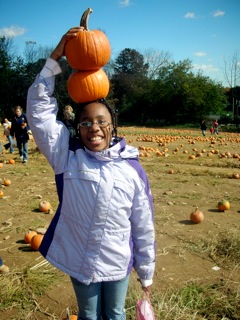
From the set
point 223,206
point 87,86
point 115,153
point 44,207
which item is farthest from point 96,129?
point 223,206

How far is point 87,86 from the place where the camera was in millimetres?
2289

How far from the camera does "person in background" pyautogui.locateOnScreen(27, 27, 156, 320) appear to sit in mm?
2014

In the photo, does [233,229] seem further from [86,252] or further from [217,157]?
[217,157]

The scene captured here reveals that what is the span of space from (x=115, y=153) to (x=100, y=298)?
1.06 m

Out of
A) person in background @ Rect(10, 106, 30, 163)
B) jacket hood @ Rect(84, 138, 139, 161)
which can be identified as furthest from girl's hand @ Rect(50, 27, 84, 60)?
person in background @ Rect(10, 106, 30, 163)

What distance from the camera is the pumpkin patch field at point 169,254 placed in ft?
9.59

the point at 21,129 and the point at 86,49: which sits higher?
the point at 86,49

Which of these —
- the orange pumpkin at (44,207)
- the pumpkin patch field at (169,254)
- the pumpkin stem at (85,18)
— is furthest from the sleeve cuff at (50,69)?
the orange pumpkin at (44,207)

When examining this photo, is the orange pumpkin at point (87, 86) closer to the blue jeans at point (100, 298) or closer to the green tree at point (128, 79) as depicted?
the blue jeans at point (100, 298)


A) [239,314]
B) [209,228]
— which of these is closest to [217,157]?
[209,228]

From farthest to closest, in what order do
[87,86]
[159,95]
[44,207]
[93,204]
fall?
[159,95] → [44,207] → [87,86] → [93,204]

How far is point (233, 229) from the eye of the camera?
4711 mm

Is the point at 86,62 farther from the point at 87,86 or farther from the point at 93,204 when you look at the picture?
the point at 93,204

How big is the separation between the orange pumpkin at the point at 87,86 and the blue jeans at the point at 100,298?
1.34 meters
